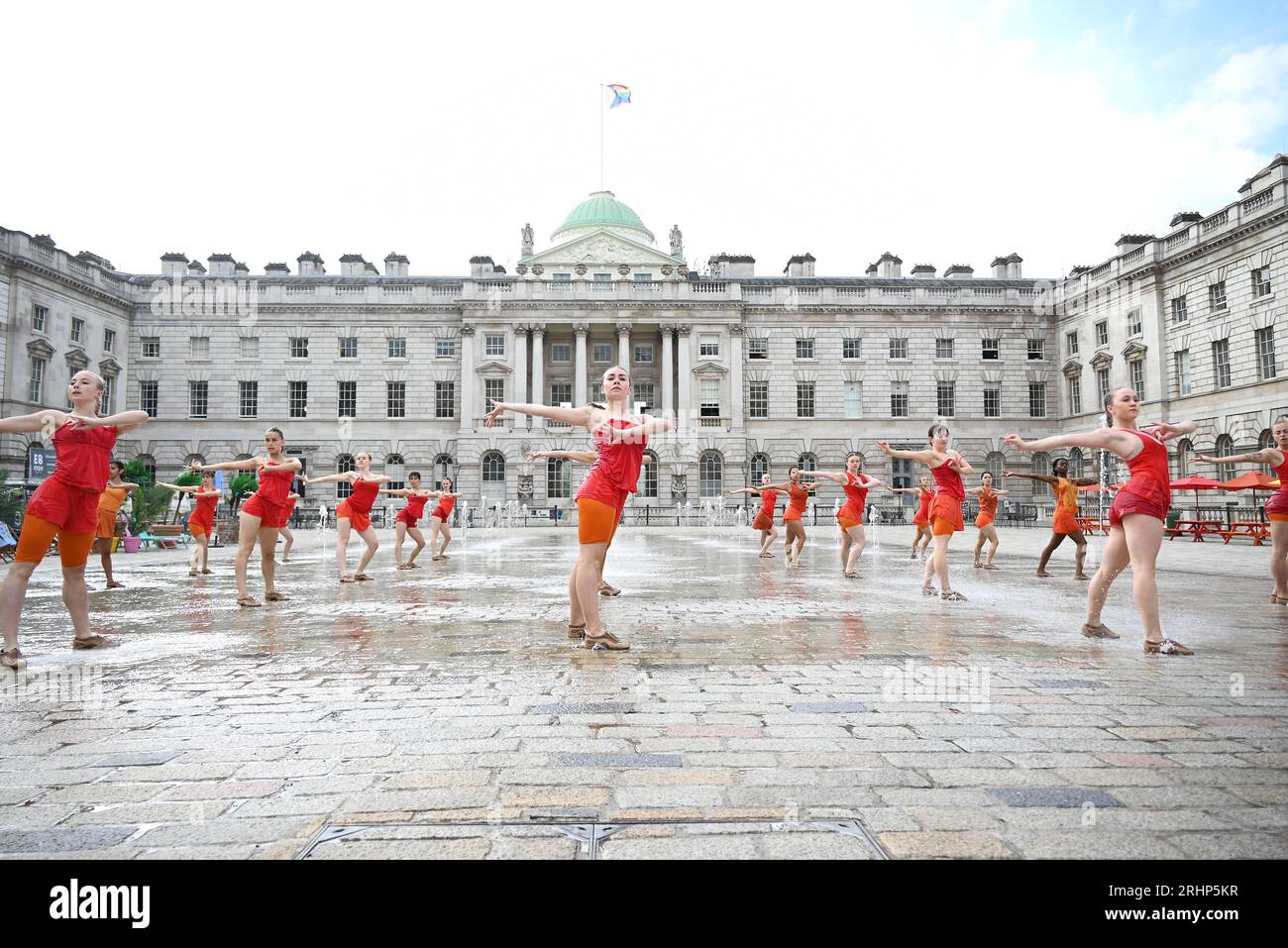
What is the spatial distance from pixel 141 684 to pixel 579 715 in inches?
107

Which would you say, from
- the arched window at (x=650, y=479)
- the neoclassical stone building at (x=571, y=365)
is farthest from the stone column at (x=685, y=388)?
the arched window at (x=650, y=479)

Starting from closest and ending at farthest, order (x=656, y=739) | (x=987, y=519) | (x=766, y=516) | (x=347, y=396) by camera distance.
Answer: (x=656, y=739) < (x=987, y=519) < (x=766, y=516) < (x=347, y=396)

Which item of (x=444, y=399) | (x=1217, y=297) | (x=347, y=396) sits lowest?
(x=444, y=399)

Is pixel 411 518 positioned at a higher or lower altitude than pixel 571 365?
lower

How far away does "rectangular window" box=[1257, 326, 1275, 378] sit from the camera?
33062 millimetres

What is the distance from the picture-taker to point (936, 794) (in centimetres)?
265

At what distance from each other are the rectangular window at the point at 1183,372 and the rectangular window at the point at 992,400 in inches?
452

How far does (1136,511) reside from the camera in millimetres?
5703

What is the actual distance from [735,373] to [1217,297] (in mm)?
24266

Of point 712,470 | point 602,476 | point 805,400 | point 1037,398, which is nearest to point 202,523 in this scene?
point 602,476

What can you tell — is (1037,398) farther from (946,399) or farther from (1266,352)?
(1266,352)

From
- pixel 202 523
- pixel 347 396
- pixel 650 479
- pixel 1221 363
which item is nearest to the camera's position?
pixel 202 523
